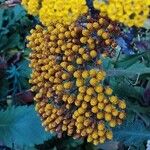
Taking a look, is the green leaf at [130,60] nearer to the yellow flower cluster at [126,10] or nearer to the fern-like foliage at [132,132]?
the fern-like foliage at [132,132]

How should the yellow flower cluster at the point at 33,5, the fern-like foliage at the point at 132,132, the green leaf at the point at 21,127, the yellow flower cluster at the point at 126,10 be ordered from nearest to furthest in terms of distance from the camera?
the yellow flower cluster at the point at 126,10 < the yellow flower cluster at the point at 33,5 < the fern-like foliage at the point at 132,132 < the green leaf at the point at 21,127

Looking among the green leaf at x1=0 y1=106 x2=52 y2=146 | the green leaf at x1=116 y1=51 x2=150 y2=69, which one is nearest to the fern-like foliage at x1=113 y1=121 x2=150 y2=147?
the green leaf at x1=116 y1=51 x2=150 y2=69

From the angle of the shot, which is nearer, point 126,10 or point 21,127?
point 126,10

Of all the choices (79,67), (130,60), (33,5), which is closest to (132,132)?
(130,60)

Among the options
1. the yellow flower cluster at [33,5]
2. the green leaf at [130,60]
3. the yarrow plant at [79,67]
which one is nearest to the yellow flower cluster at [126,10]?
the yarrow plant at [79,67]

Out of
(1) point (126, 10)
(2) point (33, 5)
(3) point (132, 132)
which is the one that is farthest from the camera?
(3) point (132, 132)

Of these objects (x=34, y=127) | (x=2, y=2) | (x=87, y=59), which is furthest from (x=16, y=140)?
(x=2, y=2)

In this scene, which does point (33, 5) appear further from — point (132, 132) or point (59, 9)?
point (132, 132)

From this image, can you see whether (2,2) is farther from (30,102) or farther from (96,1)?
(96,1)

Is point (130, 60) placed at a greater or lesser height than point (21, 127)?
greater
